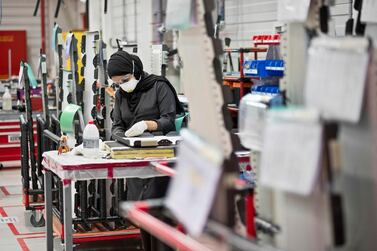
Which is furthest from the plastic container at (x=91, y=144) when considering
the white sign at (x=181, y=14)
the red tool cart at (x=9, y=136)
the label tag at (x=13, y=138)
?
the label tag at (x=13, y=138)

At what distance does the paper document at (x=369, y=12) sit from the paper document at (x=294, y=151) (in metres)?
2.25

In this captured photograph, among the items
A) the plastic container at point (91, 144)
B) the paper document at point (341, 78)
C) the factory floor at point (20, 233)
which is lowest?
the factory floor at point (20, 233)

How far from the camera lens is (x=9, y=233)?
7871 mm

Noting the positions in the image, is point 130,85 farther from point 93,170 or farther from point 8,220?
point 8,220

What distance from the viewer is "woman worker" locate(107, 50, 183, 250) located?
19.6 feet

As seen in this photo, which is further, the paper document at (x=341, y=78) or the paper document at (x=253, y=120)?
the paper document at (x=253, y=120)

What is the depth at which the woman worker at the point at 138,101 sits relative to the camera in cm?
597

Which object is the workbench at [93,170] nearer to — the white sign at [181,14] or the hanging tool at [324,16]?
the white sign at [181,14]

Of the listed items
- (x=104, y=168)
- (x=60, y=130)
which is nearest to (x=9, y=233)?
(x=60, y=130)

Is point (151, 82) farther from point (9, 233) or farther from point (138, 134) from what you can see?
point (9, 233)

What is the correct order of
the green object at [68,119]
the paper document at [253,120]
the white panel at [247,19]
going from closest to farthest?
the paper document at [253,120], the green object at [68,119], the white panel at [247,19]

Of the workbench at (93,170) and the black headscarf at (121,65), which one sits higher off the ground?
the black headscarf at (121,65)

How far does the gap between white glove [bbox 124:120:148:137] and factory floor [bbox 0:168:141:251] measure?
146cm

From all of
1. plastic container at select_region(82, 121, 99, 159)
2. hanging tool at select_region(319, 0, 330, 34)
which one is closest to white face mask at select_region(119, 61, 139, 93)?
plastic container at select_region(82, 121, 99, 159)
